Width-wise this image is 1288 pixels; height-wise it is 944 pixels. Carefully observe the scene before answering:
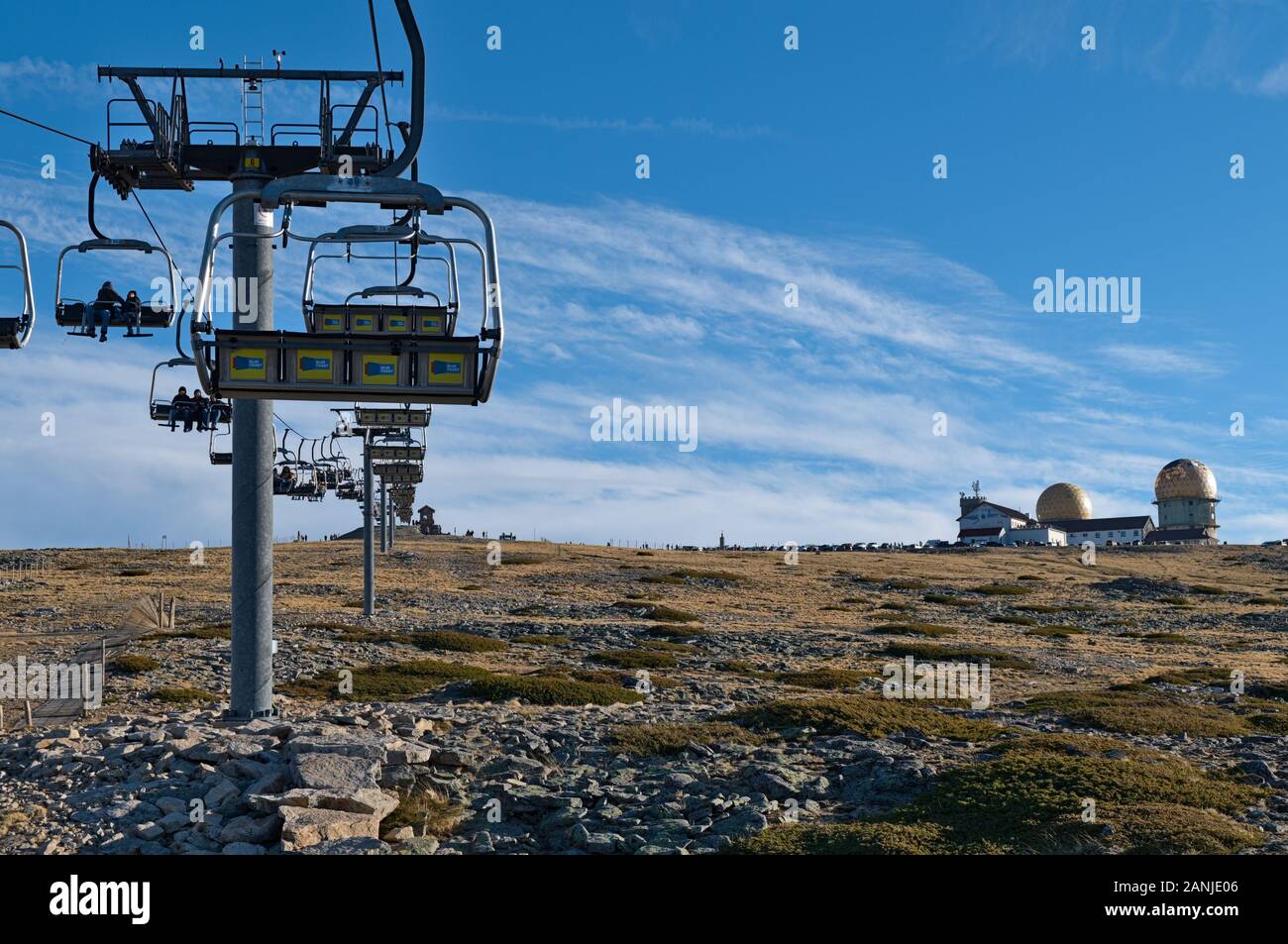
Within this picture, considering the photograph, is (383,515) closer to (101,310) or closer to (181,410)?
(181,410)

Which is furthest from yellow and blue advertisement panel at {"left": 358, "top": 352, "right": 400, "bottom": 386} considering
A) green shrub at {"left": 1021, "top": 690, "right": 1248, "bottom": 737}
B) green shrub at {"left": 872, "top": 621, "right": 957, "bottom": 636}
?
green shrub at {"left": 872, "top": 621, "right": 957, "bottom": 636}

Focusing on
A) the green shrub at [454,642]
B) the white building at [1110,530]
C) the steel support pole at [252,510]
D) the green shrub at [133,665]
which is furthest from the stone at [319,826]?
the white building at [1110,530]

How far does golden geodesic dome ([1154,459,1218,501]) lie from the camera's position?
147 meters

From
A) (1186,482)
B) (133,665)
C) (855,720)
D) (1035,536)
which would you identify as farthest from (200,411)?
(1186,482)

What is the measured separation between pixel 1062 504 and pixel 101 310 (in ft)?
461

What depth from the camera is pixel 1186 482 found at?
147m

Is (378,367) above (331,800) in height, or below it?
above

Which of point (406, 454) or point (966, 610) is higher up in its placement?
point (406, 454)

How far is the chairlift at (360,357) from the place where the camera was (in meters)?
10.3

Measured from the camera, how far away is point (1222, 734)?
21.5m

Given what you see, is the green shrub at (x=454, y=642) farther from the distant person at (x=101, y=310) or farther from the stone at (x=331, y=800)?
the stone at (x=331, y=800)
